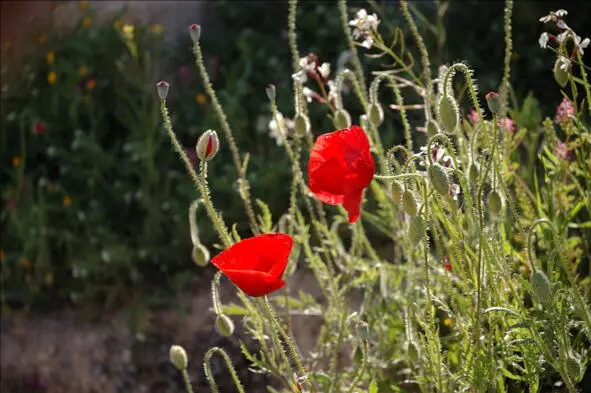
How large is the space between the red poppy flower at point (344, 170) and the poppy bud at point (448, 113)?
0.41 feet

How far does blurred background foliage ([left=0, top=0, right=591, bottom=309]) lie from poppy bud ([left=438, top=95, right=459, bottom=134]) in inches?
48.3

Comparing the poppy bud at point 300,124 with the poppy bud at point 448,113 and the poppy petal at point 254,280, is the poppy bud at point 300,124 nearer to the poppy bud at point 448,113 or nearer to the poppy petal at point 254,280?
the poppy bud at point 448,113

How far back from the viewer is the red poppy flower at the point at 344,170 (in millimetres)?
1283

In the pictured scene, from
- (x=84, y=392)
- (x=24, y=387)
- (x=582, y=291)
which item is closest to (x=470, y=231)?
(x=582, y=291)

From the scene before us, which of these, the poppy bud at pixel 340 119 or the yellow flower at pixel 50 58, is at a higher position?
the poppy bud at pixel 340 119

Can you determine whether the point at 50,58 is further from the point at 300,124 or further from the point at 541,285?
the point at 541,285

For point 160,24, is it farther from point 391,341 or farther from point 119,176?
point 391,341

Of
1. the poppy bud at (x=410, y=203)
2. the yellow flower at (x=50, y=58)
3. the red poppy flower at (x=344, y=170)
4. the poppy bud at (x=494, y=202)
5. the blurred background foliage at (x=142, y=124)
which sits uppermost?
the red poppy flower at (x=344, y=170)

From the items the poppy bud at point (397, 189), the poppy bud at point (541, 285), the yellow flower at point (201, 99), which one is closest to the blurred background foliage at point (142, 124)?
the yellow flower at point (201, 99)

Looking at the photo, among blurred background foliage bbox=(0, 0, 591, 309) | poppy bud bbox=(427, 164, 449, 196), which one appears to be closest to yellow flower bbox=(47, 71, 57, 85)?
blurred background foliage bbox=(0, 0, 591, 309)

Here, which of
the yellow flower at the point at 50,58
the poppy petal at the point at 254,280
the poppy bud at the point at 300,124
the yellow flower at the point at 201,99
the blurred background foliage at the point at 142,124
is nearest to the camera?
the poppy petal at the point at 254,280

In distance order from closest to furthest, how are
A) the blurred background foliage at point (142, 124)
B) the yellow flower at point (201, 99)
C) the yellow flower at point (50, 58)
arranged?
the blurred background foliage at point (142, 124) < the yellow flower at point (201, 99) < the yellow flower at point (50, 58)

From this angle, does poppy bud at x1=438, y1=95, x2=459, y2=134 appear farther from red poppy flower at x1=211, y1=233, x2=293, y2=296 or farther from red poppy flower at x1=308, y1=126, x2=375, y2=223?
red poppy flower at x1=211, y1=233, x2=293, y2=296

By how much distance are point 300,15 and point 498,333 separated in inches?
89.6
